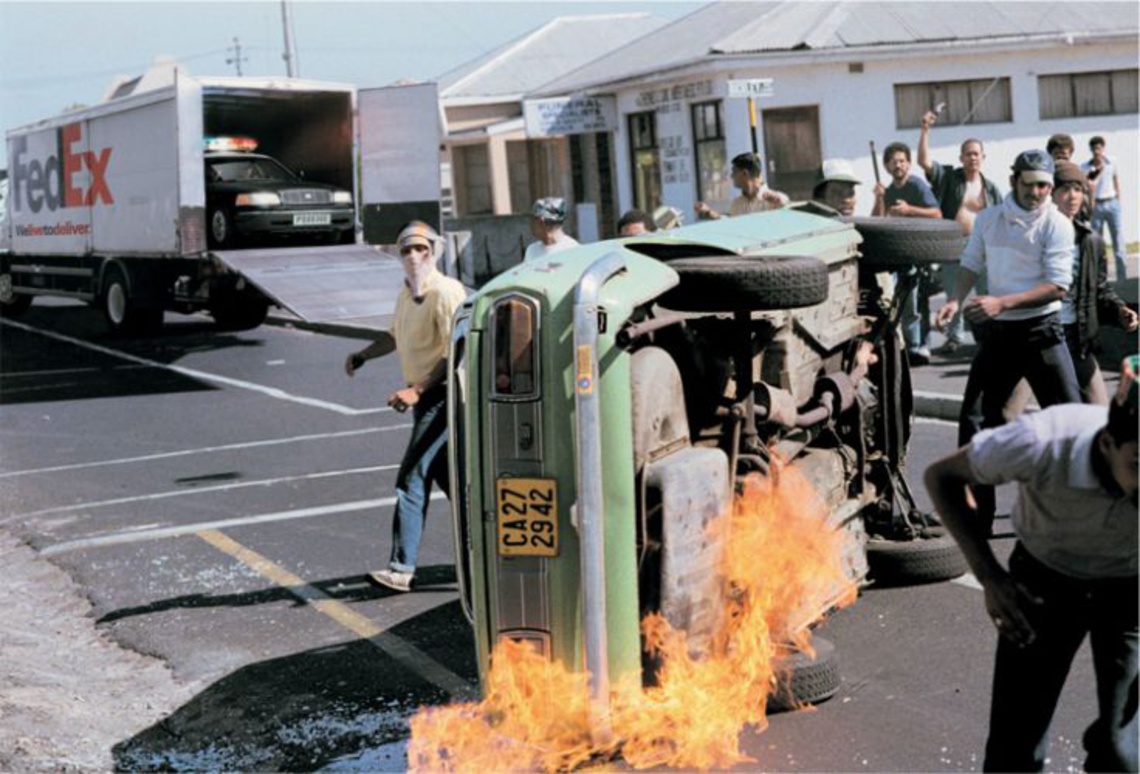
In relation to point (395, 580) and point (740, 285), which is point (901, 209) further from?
point (740, 285)

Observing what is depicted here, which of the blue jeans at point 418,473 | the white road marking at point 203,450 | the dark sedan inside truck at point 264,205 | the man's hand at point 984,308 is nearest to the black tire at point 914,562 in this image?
the man's hand at point 984,308

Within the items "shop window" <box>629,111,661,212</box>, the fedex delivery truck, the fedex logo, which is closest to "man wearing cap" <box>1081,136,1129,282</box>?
the fedex delivery truck

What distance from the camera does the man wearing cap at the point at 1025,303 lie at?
25.6ft

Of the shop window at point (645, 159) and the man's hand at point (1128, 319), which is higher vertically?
the shop window at point (645, 159)

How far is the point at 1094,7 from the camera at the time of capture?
1153 inches

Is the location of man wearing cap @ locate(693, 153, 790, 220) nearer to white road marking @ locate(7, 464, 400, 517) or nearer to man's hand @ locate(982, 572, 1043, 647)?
white road marking @ locate(7, 464, 400, 517)

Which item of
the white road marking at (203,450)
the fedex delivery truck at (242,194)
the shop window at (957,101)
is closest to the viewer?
the white road marking at (203,450)

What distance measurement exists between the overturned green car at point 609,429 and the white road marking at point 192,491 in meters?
5.51

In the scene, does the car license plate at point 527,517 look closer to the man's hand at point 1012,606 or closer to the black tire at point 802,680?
the black tire at point 802,680

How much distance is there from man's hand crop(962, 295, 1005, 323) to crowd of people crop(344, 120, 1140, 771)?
11 millimetres

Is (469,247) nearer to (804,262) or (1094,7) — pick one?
(1094,7)

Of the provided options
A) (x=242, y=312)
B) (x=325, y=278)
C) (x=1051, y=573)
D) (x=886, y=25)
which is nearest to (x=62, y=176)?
(x=242, y=312)

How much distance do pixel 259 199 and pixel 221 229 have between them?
66 cm

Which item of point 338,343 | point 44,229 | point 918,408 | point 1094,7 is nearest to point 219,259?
point 338,343
